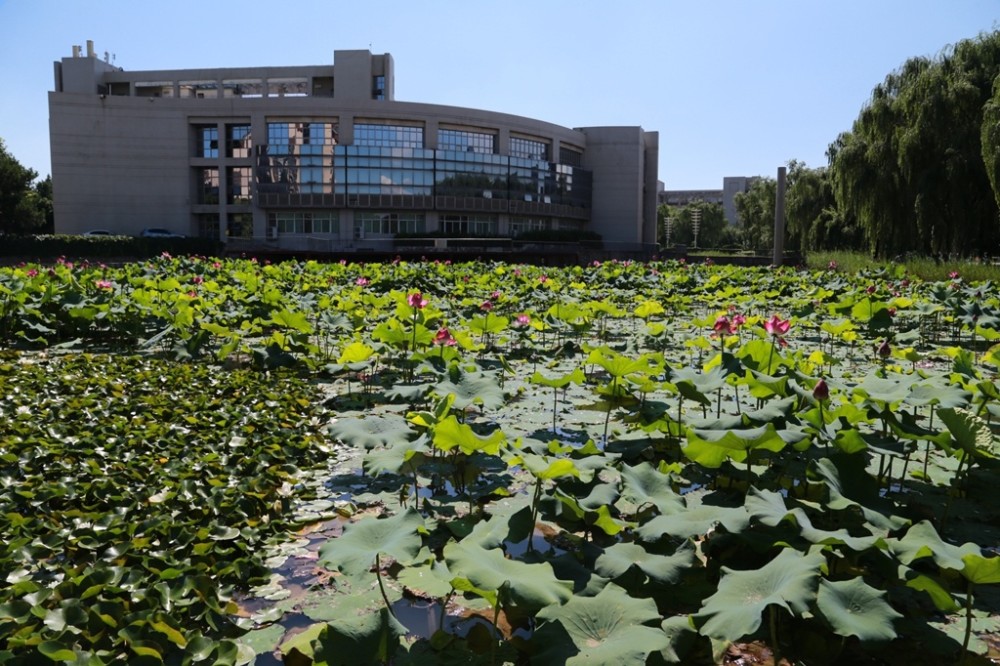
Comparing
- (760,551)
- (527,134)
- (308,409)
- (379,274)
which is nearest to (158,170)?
(527,134)

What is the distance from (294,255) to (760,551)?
26.2 meters

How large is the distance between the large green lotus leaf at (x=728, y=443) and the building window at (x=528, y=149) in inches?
2054

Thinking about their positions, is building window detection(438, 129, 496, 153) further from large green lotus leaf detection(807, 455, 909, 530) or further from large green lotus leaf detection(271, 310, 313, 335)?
large green lotus leaf detection(807, 455, 909, 530)

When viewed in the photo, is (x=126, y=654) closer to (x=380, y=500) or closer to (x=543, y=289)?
(x=380, y=500)

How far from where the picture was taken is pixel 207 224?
51625 mm

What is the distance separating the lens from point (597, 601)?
1895 millimetres

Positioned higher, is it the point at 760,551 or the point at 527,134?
the point at 527,134

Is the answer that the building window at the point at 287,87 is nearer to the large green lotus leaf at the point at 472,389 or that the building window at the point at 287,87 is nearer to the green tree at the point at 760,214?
the green tree at the point at 760,214

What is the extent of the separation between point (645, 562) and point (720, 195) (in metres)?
143

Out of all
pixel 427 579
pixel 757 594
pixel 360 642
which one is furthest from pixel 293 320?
pixel 757 594

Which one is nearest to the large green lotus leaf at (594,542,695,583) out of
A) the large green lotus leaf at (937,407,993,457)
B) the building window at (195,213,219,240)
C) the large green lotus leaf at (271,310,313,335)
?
the large green lotus leaf at (937,407,993,457)

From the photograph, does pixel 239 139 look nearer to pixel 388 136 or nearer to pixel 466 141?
pixel 388 136

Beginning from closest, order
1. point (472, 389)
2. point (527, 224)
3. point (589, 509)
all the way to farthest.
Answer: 1. point (589, 509)
2. point (472, 389)
3. point (527, 224)

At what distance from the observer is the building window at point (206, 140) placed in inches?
1997
